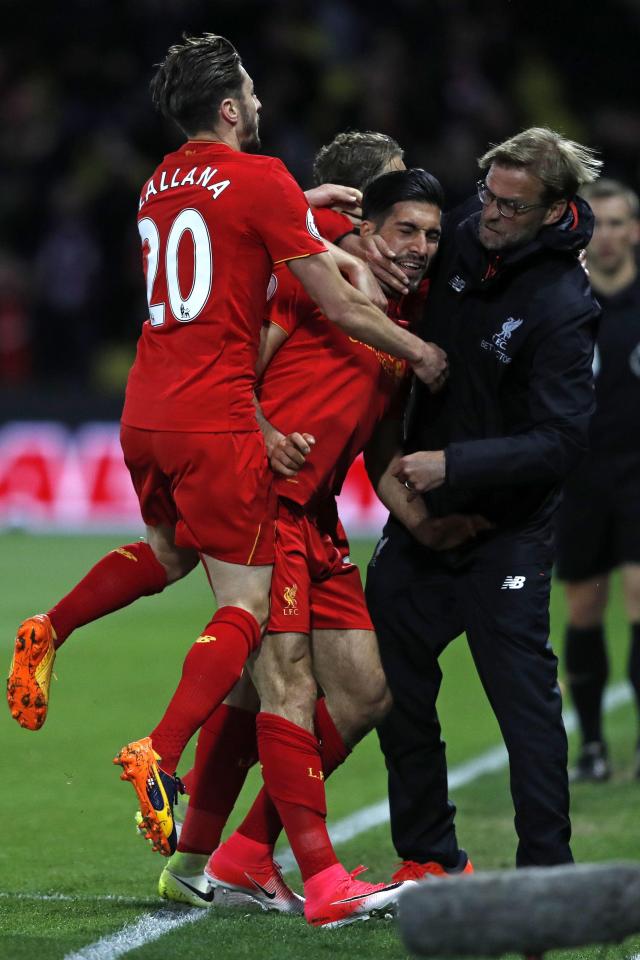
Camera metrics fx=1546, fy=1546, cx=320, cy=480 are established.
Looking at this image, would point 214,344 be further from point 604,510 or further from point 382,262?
point 604,510

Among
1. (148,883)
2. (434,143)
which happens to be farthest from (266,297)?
(434,143)

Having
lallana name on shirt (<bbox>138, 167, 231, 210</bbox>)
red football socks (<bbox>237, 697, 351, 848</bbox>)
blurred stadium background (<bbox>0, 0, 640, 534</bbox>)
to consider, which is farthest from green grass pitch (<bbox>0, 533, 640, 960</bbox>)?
blurred stadium background (<bbox>0, 0, 640, 534</bbox>)

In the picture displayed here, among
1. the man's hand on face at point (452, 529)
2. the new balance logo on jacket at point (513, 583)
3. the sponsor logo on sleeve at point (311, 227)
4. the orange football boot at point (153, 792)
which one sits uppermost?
the sponsor logo on sleeve at point (311, 227)

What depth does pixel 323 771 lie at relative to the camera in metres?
4.64

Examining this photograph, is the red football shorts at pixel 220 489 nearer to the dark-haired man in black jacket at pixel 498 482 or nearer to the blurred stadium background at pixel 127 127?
the dark-haired man in black jacket at pixel 498 482

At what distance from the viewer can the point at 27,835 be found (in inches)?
224

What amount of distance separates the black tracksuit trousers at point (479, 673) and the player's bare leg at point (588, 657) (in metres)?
2.40

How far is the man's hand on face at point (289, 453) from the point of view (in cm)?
438

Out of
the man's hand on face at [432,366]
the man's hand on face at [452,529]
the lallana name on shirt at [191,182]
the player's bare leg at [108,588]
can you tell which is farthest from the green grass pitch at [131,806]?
→ the lallana name on shirt at [191,182]

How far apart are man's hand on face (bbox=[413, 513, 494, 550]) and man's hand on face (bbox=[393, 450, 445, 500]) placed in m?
0.24

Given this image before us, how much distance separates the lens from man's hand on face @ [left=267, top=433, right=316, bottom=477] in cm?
438

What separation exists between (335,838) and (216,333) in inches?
91.4

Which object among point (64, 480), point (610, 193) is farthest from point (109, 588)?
point (64, 480)

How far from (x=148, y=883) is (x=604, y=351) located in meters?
3.56
